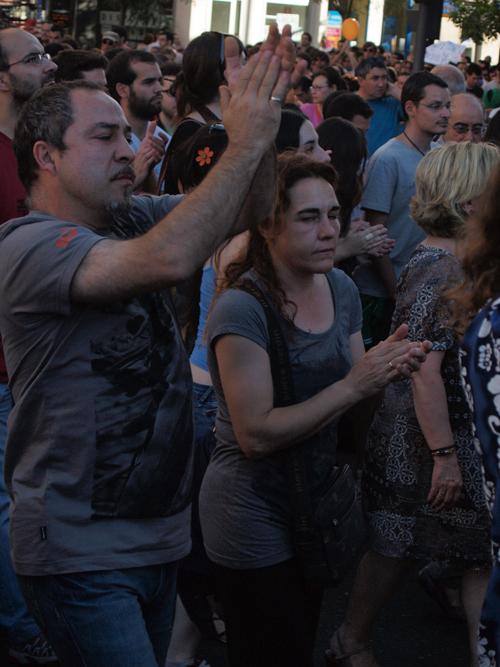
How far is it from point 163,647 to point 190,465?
47cm

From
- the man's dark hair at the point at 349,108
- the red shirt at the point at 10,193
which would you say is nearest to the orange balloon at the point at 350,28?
the man's dark hair at the point at 349,108

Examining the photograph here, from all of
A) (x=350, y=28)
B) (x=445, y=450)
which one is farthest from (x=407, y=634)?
(x=350, y=28)

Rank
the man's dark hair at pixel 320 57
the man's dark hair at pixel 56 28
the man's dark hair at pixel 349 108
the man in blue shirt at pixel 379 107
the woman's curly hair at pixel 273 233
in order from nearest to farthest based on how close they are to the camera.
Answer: the woman's curly hair at pixel 273 233 → the man's dark hair at pixel 349 108 → the man in blue shirt at pixel 379 107 → the man's dark hair at pixel 320 57 → the man's dark hair at pixel 56 28

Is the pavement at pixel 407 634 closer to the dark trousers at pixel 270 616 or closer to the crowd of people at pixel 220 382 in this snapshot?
the crowd of people at pixel 220 382

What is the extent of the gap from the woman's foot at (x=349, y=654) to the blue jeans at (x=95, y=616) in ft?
5.06

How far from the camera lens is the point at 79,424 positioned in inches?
100

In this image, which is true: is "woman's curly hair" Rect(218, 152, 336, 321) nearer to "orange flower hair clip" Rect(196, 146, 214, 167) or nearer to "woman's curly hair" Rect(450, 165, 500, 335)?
"orange flower hair clip" Rect(196, 146, 214, 167)

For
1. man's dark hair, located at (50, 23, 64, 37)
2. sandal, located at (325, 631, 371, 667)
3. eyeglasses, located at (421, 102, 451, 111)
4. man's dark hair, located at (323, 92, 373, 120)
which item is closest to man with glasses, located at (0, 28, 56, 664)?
sandal, located at (325, 631, 371, 667)

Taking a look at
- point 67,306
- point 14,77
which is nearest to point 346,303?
point 67,306

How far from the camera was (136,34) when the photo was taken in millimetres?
35219

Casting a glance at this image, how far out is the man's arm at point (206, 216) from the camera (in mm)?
2312

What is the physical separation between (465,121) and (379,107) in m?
2.61

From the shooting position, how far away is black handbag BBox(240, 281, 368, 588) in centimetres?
318

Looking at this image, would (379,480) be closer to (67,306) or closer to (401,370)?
(401,370)
